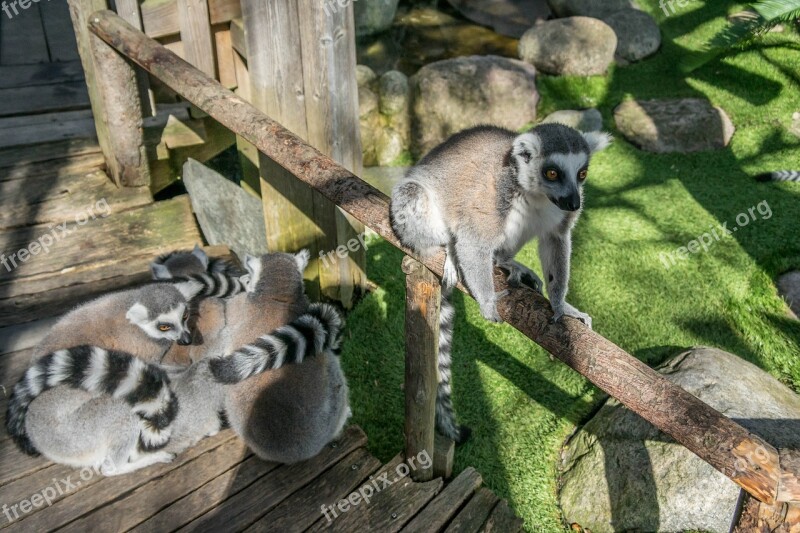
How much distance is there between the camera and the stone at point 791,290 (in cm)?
482

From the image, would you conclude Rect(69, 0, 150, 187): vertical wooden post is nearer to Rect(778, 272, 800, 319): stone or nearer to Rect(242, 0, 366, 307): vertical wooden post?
Rect(242, 0, 366, 307): vertical wooden post

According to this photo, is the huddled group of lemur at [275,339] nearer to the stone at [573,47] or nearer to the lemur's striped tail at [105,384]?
the lemur's striped tail at [105,384]

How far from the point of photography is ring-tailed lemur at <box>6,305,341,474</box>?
261 cm

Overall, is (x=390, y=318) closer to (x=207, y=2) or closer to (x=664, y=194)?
(x=207, y=2)

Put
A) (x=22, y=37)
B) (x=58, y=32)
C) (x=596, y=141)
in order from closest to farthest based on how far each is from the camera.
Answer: (x=596, y=141) < (x=22, y=37) < (x=58, y=32)

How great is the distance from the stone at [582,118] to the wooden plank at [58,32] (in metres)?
5.67

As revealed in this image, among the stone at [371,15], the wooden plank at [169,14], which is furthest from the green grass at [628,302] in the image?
the stone at [371,15]

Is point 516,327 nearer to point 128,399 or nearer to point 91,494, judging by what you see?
point 128,399

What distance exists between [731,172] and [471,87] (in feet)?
10.1

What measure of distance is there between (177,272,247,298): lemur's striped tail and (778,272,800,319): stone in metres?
4.17

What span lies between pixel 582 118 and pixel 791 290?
3.25m

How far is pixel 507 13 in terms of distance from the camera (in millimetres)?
10477

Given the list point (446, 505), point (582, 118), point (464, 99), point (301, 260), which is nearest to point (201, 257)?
point (301, 260)

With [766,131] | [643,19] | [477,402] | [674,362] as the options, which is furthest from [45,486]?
[643,19]
